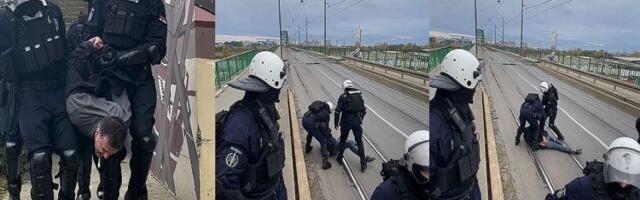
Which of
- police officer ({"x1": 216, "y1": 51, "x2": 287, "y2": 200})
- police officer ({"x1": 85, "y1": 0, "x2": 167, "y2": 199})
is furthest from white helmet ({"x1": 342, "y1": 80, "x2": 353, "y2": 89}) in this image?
police officer ({"x1": 85, "y1": 0, "x2": 167, "y2": 199})

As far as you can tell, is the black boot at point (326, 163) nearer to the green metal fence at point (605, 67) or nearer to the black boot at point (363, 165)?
the black boot at point (363, 165)

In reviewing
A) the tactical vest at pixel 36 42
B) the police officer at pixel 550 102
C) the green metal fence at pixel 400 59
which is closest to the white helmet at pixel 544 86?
the police officer at pixel 550 102

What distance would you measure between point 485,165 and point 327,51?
2.88ft

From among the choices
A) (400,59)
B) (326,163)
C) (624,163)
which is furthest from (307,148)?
(624,163)

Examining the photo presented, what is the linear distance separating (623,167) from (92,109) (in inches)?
84.1

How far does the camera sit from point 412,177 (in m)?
2.32

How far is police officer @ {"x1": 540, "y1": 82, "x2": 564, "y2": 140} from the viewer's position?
8.12ft

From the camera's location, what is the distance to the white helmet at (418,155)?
7.57 ft

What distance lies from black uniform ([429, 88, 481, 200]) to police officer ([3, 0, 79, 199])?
1526 millimetres

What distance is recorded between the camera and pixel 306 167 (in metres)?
2.55

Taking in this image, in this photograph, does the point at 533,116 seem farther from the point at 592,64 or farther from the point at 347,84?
the point at 347,84

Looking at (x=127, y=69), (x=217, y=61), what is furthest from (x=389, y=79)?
(x=127, y=69)

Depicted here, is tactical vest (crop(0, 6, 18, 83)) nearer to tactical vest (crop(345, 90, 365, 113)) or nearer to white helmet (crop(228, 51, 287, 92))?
white helmet (crop(228, 51, 287, 92))

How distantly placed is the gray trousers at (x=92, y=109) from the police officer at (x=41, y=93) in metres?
0.05
